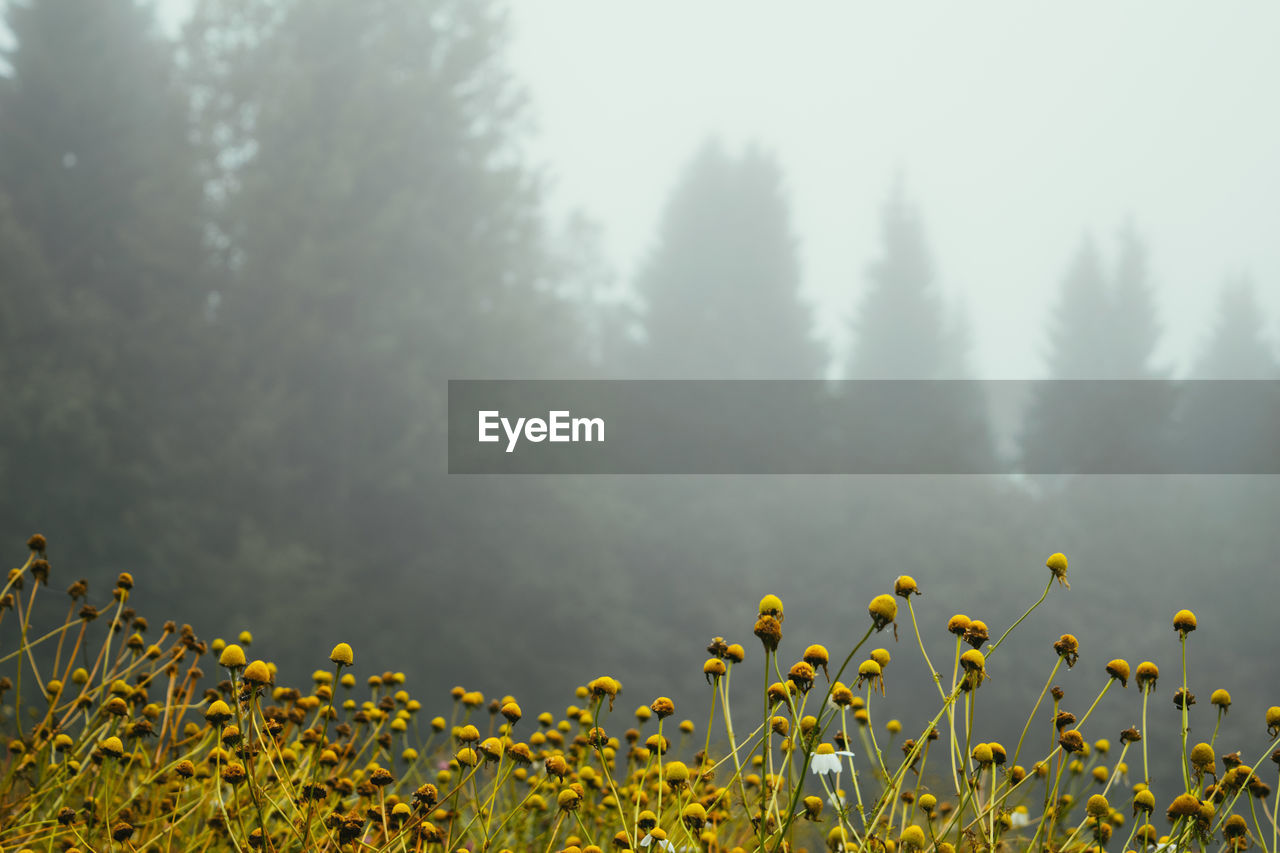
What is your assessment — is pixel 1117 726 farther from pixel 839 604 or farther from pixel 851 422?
pixel 851 422

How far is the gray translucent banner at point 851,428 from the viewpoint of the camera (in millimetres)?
10383

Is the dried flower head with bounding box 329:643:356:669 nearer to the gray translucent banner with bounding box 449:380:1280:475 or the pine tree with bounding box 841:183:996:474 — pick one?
the gray translucent banner with bounding box 449:380:1280:475

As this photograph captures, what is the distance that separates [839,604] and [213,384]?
977cm

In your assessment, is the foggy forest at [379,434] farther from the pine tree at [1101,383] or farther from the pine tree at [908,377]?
the pine tree at [1101,383]

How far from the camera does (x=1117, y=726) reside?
12.4m

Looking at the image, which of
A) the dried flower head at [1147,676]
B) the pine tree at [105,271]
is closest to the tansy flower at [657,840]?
the dried flower head at [1147,676]

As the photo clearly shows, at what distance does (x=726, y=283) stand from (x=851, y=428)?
155 inches

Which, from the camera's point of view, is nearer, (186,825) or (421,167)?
(186,825)

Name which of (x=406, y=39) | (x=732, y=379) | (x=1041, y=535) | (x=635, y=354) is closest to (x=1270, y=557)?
(x=1041, y=535)

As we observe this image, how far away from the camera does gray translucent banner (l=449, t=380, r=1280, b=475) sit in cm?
Result: 1038

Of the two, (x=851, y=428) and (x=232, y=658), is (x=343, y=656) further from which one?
(x=851, y=428)

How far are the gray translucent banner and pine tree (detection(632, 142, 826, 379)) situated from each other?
1.30 m

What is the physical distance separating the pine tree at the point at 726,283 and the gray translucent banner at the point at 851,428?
4.26 feet

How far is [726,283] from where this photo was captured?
52.9ft
